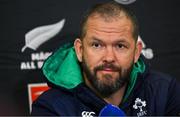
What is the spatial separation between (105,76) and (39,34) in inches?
19.0

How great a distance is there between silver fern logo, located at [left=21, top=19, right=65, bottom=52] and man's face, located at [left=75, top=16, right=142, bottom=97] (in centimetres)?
36

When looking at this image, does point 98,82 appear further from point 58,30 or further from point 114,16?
point 58,30

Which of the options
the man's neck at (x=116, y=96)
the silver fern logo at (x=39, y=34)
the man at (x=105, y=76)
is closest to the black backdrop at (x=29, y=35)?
the silver fern logo at (x=39, y=34)

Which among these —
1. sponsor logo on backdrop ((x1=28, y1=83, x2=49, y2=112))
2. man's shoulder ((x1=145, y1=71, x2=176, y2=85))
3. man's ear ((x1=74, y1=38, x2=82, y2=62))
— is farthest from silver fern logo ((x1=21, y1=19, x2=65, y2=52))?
man's shoulder ((x1=145, y1=71, x2=176, y2=85))

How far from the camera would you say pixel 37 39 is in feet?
5.04

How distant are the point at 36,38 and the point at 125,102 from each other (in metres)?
0.47

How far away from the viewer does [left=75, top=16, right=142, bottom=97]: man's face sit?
1126mm

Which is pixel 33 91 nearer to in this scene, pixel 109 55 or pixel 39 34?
pixel 39 34

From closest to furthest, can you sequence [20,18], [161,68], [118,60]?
[118,60] → [20,18] → [161,68]

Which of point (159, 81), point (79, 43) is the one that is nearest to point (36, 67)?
point (79, 43)

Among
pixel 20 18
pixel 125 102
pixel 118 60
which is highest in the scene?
pixel 20 18

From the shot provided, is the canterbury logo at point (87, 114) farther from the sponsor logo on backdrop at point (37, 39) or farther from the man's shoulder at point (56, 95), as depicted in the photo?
the sponsor logo on backdrop at point (37, 39)

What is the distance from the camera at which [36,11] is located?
1520mm

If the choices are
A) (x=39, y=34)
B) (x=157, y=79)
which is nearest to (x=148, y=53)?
(x=157, y=79)
